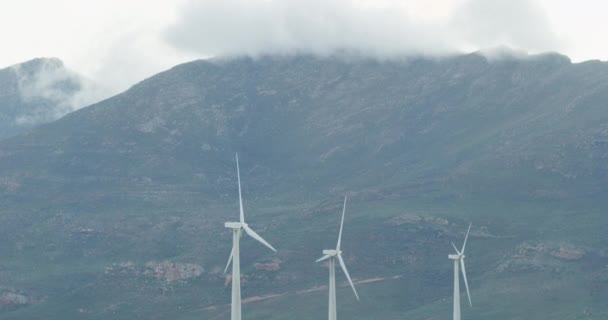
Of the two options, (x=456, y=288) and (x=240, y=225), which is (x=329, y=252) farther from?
(x=456, y=288)

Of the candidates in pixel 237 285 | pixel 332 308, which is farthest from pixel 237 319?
pixel 332 308

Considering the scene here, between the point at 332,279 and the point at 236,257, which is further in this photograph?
the point at 332,279

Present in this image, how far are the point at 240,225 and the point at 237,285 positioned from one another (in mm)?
9472

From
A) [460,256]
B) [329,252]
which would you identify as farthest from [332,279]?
[460,256]

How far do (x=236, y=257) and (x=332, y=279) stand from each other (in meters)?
19.3

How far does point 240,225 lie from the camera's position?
15675cm

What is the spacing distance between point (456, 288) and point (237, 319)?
162ft

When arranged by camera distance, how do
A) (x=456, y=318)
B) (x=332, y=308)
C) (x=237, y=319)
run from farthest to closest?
(x=456, y=318) → (x=332, y=308) → (x=237, y=319)

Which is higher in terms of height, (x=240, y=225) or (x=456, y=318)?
(x=240, y=225)

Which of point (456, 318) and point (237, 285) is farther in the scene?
point (456, 318)

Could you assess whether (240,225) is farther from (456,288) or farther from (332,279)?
(456,288)

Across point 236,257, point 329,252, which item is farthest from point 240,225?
point 329,252

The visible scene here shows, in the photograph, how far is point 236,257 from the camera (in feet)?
506

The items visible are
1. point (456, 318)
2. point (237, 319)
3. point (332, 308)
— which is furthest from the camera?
point (456, 318)
